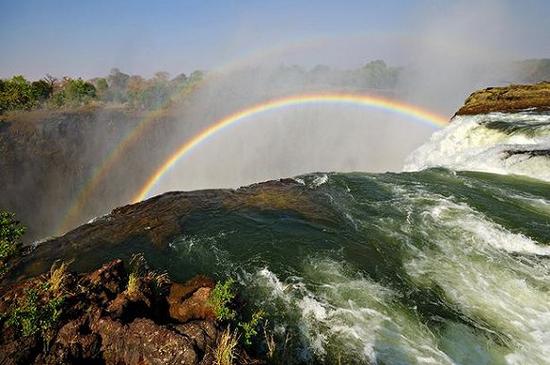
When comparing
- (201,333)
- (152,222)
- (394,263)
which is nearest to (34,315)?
(201,333)

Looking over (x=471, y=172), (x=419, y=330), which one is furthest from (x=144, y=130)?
(x=419, y=330)

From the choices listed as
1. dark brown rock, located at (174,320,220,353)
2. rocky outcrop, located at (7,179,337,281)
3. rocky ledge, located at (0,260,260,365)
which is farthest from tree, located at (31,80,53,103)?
dark brown rock, located at (174,320,220,353)

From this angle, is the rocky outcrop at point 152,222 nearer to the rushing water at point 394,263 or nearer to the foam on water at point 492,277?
the rushing water at point 394,263

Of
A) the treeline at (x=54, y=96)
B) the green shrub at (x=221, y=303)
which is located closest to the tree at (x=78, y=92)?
the treeline at (x=54, y=96)

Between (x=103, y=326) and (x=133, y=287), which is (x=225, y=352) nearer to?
(x=103, y=326)

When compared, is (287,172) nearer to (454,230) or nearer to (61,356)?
(454,230)

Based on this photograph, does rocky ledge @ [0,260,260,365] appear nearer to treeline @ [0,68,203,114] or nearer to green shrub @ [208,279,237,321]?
green shrub @ [208,279,237,321]
